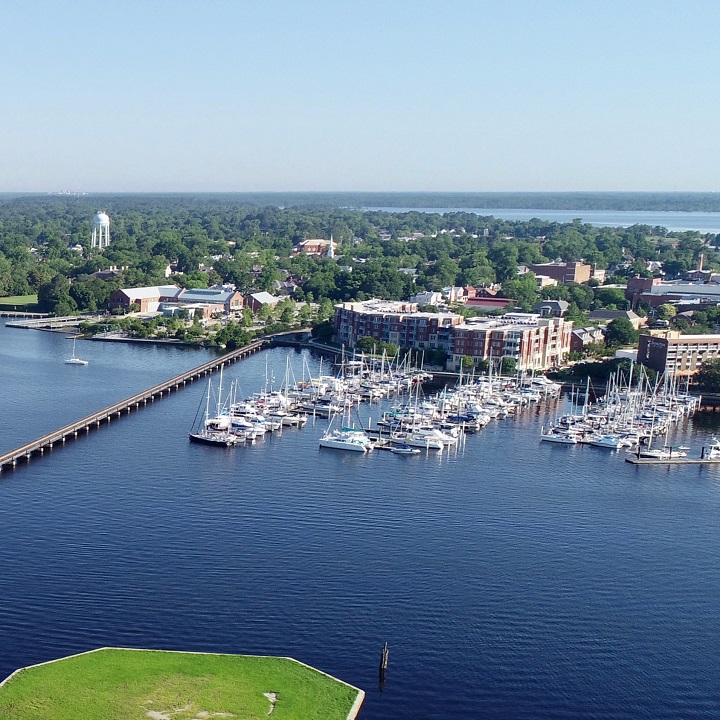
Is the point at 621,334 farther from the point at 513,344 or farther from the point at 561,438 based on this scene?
the point at 561,438

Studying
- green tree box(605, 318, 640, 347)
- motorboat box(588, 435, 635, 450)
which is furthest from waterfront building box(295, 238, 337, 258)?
motorboat box(588, 435, 635, 450)

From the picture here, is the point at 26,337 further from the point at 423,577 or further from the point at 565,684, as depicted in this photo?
the point at 565,684

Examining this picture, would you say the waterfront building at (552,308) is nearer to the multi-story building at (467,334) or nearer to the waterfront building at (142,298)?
the multi-story building at (467,334)

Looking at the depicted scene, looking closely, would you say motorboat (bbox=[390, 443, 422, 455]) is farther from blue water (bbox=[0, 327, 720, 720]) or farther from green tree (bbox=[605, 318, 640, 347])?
green tree (bbox=[605, 318, 640, 347])

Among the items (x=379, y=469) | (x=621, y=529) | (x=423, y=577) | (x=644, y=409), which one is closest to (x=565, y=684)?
(x=423, y=577)

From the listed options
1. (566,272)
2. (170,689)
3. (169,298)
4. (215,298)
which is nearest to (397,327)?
(215,298)

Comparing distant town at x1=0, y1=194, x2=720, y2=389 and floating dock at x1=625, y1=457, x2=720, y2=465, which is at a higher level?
distant town at x1=0, y1=194, x2=720, y2=389

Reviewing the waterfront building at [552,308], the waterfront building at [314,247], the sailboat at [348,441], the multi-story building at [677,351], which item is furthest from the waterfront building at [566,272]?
the sailboat at [348,441]
